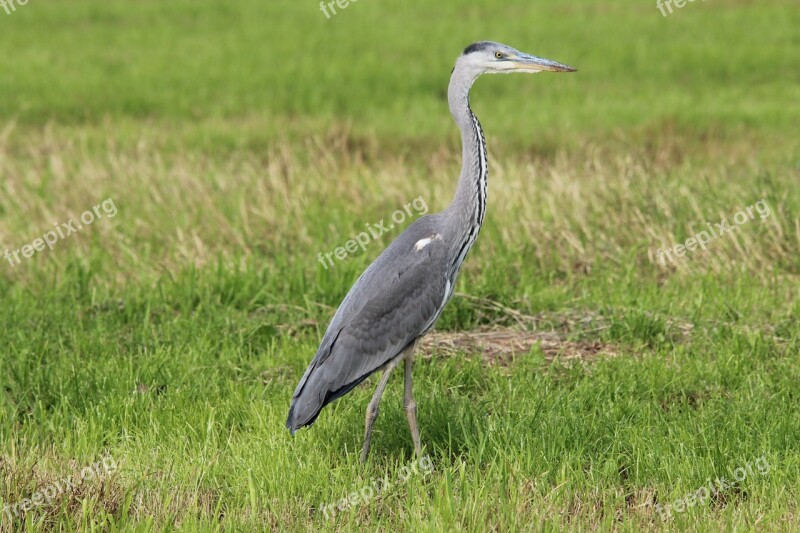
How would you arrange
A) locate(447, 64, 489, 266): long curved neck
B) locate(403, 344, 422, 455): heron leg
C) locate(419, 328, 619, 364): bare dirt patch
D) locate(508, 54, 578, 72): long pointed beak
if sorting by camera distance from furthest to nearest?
1. locate(419, 328, 619, 364): bare dirt patch
2. locate(508, 54, 578, 72): long pointed beak
3. locate(447, 64, 489, 266): long curved neck
4. locate(403, 344, 422, 455): heron leg

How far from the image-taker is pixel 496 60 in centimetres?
482

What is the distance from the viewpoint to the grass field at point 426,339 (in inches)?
164

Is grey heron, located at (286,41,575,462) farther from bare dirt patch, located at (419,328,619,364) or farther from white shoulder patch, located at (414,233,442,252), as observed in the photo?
bare dirt patch, located at (419,328,619,364)

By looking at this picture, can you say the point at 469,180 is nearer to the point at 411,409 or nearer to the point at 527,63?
the point at 527,63

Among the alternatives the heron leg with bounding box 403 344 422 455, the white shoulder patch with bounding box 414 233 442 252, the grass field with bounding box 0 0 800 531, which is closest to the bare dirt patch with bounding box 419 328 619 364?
the grass field with bounding box 0 0 800 531

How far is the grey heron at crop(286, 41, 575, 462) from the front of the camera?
4.63 m

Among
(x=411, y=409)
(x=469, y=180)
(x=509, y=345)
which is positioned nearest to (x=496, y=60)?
(x=469, y=180)

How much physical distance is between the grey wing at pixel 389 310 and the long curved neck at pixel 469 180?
0.13 meters

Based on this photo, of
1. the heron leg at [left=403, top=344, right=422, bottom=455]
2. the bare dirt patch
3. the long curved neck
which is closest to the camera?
the heron leg at [left=403, top=344, right=422, bottom=455]

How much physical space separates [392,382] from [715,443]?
1.90 m

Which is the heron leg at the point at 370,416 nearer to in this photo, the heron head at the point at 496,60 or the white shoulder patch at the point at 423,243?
the white shoulder patch at the point at 423,243

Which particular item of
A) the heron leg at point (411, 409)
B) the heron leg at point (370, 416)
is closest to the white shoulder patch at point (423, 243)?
the heron leg at point (411, 409)

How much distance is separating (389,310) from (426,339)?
142cm

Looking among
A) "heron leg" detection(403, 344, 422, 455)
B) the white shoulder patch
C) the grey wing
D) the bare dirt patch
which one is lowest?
the bare dirt patch
